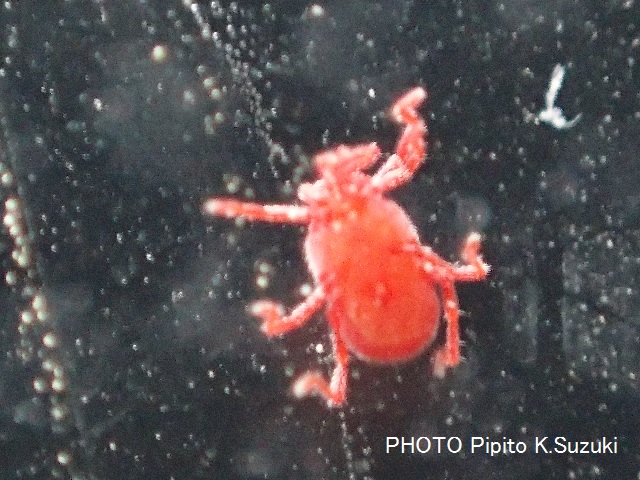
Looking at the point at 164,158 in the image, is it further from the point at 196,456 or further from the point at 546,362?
the point at 546,362

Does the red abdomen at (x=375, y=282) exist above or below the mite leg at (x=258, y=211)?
below

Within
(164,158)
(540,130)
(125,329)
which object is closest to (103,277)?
(125,329)

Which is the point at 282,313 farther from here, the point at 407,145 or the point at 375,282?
the point at 407,145

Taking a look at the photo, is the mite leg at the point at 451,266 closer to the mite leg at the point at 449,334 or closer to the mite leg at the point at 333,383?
the mite leg at the point at 449,334

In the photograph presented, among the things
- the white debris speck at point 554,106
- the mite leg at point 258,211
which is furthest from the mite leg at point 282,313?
the white debris speck at point 554,106

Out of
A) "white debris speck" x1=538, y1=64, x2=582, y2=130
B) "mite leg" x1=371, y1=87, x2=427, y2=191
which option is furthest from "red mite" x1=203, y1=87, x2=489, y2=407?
"white debris speck" x1=538, y1=64, x2=582, y2=130

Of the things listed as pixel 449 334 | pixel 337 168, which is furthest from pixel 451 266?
pixel 337 168
